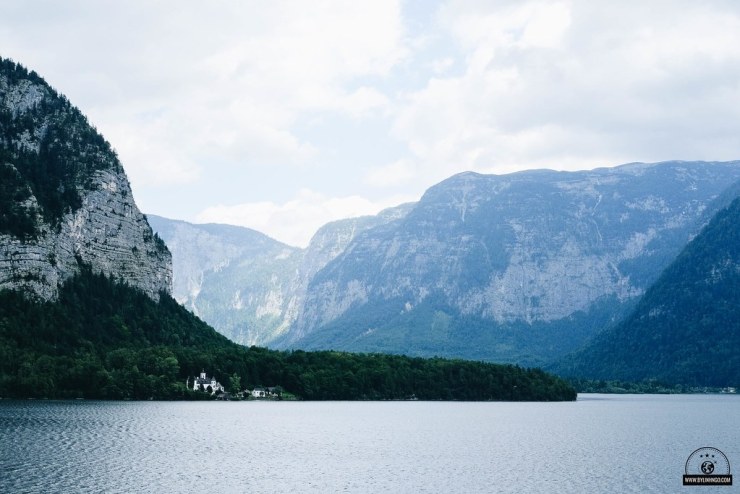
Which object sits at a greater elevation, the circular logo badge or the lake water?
the lake water

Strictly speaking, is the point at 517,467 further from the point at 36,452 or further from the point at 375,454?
the point at 36,452

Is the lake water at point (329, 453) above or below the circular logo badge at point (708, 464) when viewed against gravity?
above

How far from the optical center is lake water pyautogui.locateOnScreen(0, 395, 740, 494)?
8906 cm

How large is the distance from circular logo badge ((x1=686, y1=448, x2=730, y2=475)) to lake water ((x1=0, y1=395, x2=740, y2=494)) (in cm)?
151

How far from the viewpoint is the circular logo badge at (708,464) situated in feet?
331

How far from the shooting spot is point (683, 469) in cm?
10344

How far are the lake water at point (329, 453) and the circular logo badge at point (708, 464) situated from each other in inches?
59.3

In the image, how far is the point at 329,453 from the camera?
11756 cm

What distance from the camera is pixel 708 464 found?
109062 mm

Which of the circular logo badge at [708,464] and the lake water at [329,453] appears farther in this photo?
the circular logo badge at [708,464]

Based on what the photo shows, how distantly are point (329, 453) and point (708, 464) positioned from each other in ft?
173

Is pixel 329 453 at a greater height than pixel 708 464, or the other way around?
pixel 329 453

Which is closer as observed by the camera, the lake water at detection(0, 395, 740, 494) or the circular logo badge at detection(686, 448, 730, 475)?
the lake water at detection(0, 395, 740, 494)

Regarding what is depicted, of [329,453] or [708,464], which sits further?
[329,453]
